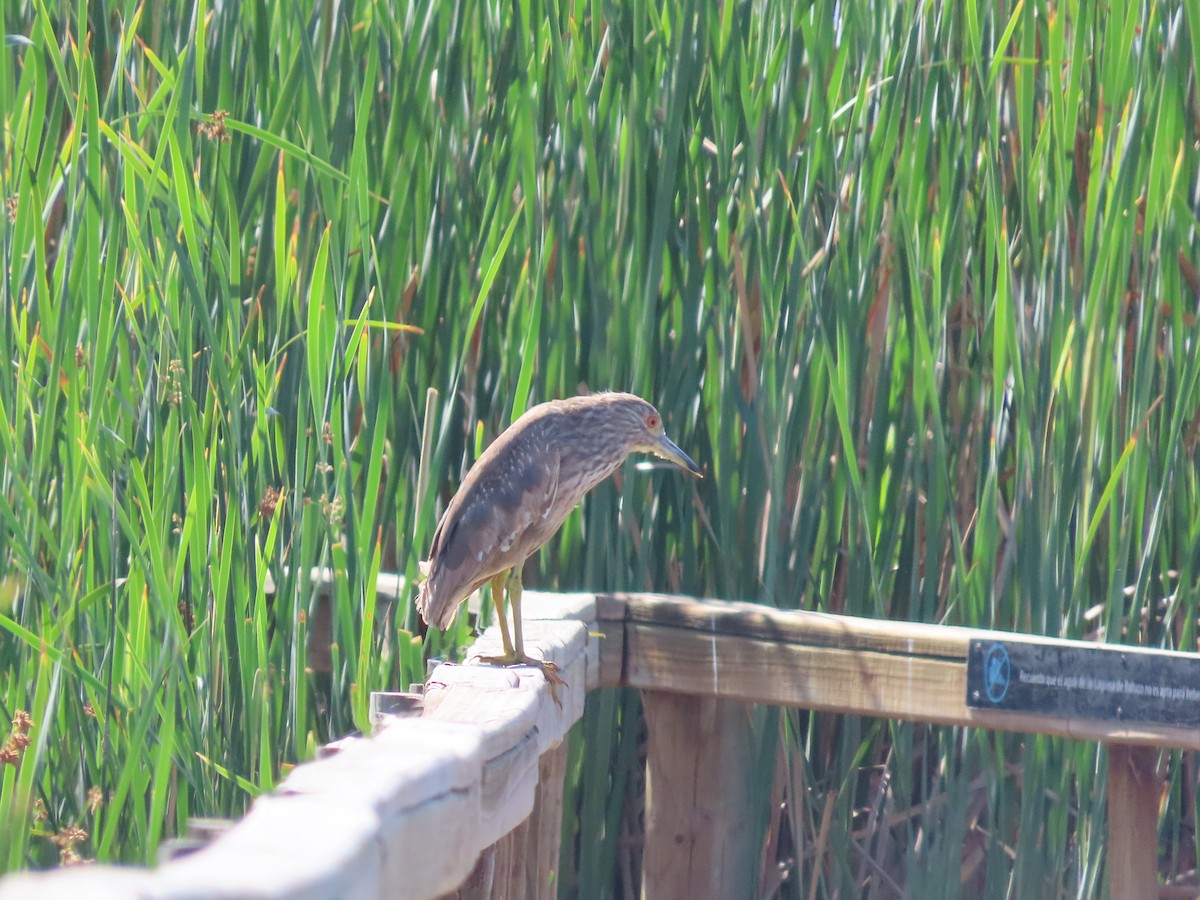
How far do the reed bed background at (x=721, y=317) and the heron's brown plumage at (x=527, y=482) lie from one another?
74mm

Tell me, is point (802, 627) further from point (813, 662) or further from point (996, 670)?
point (996, 670)

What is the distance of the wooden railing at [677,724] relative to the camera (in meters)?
1.33

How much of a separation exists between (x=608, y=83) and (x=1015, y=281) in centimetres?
88

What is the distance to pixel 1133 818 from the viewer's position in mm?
2242

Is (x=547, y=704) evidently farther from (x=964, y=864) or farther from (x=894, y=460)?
(x=964, y=864)

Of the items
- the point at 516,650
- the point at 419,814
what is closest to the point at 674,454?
the point at 516,650

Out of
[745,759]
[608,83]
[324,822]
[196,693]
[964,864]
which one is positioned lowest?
[964,864]

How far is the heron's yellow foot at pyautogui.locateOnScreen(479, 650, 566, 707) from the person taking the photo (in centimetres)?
197

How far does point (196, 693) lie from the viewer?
6.55ft

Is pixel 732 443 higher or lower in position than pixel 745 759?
higher

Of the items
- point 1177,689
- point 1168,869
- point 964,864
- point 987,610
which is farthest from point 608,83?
point 1168,869

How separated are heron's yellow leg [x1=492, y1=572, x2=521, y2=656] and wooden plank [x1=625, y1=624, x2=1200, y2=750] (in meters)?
0.24

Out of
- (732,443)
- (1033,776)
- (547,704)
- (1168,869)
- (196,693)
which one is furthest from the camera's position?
(1168,869)

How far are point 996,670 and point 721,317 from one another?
845 millimetres
